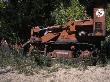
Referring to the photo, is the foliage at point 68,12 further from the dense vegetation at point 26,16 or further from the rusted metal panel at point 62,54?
the rusted metal panel at point 62,54

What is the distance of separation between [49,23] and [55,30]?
1893 mm

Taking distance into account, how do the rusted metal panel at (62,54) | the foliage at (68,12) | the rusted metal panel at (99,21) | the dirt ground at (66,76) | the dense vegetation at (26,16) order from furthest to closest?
the foliage at (68,12)
the dense vegetation at (26,16)
the rusted metal panel at (62,54)
the rusted metal panel at (99,21)
the dirt ground at (66,76)

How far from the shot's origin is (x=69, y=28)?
12.8 meters

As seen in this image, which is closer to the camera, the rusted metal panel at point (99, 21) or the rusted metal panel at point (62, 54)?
the rusted metal panel at point (99, 21)

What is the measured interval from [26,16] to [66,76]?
437 cm

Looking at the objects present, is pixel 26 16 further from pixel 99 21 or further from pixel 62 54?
pixel 99 21

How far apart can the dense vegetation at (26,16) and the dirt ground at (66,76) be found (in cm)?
352

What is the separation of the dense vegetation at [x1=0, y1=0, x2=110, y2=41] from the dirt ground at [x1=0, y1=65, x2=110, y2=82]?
3523mm

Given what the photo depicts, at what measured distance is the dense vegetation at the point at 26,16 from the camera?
1455 centimetres

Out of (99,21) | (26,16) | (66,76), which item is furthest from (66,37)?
(66,76)

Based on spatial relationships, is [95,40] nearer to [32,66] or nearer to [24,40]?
[32,66]

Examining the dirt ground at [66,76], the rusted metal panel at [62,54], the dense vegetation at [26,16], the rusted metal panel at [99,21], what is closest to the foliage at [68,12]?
the dense vegetation at [26,16]

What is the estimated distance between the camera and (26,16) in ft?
47.4

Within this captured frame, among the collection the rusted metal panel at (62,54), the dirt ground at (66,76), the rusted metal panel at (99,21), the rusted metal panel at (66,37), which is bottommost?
the dirt ground at (66,76)
